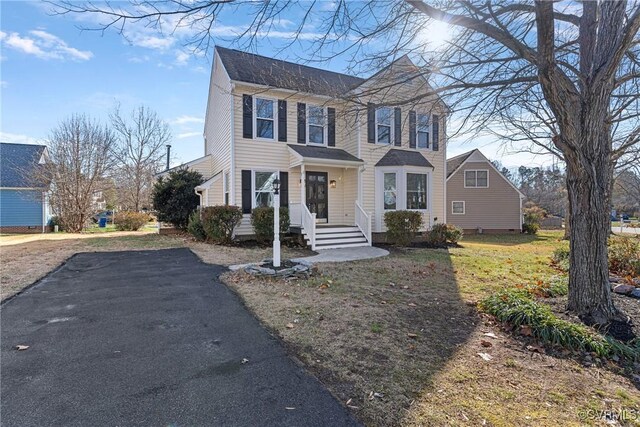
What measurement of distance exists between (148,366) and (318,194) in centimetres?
1092

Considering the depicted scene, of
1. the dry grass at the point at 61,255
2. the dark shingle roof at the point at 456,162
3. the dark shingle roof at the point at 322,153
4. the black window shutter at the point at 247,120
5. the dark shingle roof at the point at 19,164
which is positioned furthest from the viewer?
the dark shingle roof at the point at 456,162

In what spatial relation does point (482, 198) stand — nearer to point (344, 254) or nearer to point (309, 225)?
point (309, 225)

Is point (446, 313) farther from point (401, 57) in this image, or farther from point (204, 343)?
point (401, 57)

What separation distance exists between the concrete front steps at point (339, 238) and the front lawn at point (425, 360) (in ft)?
17.1

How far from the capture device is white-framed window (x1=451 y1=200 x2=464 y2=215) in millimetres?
23516

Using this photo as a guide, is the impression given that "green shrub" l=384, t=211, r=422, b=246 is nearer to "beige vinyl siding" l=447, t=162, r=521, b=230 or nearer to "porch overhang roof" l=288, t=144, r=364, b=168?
"porch overhang roof" l=288, t=144, r=364, b=168

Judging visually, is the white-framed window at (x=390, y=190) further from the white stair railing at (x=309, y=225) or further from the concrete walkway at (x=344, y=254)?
the white stair railing at (x=309, y=225)

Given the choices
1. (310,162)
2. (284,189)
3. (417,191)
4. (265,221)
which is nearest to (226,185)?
(284,189)

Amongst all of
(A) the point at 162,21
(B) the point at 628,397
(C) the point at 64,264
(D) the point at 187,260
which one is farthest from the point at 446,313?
(C) the point at 64,264

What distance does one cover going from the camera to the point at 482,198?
23.2 meters

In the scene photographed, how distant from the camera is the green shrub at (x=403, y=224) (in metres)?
12.6

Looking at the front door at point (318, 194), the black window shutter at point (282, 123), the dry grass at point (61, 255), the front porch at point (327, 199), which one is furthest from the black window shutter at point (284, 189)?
the dry grass at point (61, 255)

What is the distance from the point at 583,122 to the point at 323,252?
299 inches

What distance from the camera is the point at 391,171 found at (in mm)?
13469
